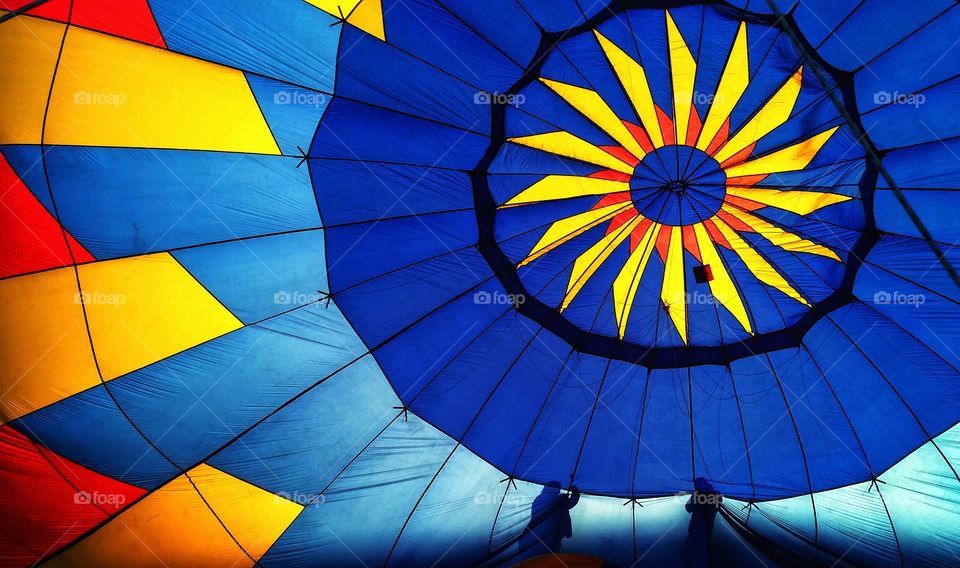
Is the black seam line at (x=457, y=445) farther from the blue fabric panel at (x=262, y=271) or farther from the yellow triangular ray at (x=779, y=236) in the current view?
the yellow triangular ray at (x=779, y=236)

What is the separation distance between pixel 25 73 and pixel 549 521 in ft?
19.8

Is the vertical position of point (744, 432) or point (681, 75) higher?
point (681, 75)

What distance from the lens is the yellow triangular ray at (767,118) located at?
4.95 meters

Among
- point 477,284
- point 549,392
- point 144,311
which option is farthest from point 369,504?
point 144,311

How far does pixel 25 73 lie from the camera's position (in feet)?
14.4

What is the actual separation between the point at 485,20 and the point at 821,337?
14.2ft

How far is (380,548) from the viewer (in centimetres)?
614

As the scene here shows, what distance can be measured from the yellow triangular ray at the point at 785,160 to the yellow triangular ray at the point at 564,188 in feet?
3.25

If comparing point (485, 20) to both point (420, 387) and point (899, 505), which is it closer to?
point (420, 387)

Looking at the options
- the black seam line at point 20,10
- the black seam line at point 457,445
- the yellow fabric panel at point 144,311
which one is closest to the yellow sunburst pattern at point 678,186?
the black seam line at point 457,445

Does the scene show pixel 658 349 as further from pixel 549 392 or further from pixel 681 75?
pixel 681 75

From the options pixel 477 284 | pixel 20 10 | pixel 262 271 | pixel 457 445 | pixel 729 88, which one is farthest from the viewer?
pixel 457 445

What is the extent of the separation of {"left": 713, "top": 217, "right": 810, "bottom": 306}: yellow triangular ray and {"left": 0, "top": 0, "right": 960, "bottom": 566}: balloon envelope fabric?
1.6 inches

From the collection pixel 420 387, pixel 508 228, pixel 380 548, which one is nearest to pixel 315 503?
pixel 380 548
